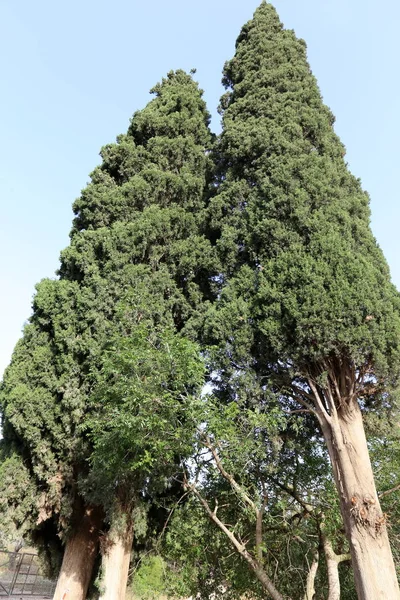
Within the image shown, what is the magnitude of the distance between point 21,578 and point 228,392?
1269cm

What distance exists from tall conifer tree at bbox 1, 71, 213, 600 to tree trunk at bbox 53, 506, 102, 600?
0.7 inches

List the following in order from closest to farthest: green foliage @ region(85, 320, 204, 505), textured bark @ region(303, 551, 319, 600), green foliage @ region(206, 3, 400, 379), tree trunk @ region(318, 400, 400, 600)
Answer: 1. tree trunk @ region(318, 400, 400, 600)
2. green foliage @ region(85, 320, 204, 505)
3. textured bark @ region(303, 551, 319, 600)
4. green foliage @ region(206, 3, 400, 379)

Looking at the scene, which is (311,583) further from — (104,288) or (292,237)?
(104,288)

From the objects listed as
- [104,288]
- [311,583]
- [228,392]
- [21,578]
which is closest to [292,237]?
[228,392]

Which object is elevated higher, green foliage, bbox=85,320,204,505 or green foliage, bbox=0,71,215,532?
green foliage, bbox=0,71,215,532

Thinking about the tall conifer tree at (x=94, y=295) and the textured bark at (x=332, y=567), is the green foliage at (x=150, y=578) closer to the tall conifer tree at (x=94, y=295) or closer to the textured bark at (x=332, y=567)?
the tall conifer tree at (x=94, y=295)

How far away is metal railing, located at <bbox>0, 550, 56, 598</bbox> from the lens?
12.1m

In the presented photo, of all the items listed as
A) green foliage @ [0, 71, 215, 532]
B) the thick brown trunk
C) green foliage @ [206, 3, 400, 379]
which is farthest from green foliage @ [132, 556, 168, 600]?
green foliage @ [206, 3, 400, 379]

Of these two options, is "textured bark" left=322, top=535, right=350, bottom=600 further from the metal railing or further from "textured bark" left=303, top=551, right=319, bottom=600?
the metal railing

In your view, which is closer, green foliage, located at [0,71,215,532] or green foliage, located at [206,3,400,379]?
green foliage, located at [206,3,400,379]

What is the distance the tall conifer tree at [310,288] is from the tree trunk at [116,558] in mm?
2905

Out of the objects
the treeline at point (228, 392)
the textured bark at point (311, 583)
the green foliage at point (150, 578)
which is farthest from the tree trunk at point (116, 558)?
the textured bark at point (311, 583)

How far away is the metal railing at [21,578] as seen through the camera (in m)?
12.1

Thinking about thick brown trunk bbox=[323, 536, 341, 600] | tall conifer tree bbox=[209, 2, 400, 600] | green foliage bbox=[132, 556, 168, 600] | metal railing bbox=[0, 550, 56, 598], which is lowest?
metal railing bbox=[0, 550, 56, 598]
